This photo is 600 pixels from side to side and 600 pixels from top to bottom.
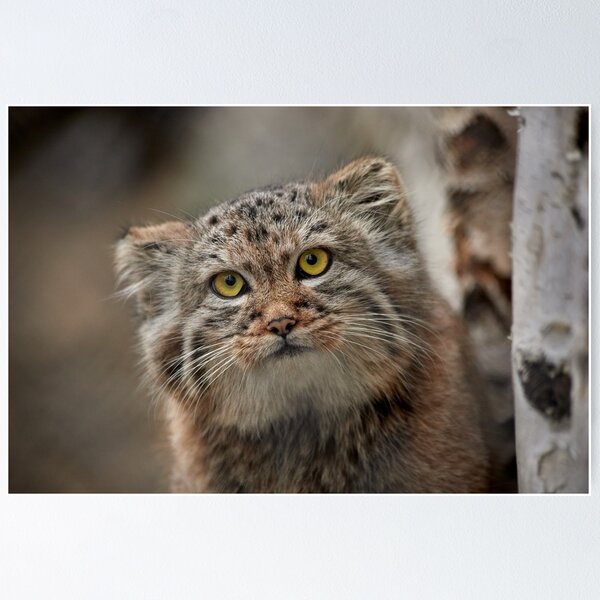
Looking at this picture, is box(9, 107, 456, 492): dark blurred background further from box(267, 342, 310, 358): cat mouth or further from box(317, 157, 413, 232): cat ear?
box(267, 342, 310, 358): cat mouth

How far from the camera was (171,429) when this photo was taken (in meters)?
1.88

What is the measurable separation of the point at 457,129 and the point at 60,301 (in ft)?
3.45

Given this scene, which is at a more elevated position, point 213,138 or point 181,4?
point 181,4

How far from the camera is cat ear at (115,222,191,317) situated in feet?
6.10

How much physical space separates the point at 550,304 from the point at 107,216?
109 centimetres

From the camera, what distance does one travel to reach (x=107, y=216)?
6.18 ft

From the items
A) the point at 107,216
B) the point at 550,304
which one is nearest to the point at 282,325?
the point at 107,216

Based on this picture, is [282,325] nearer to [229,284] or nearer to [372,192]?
[229,284]

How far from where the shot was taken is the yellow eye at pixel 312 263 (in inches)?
70.6

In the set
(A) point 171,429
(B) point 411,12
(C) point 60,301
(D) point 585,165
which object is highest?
(B) point 411,12

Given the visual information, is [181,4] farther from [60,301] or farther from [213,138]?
[60,301]

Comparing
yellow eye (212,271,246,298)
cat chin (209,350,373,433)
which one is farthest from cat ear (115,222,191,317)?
cat chin (209,350,373,433)
